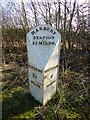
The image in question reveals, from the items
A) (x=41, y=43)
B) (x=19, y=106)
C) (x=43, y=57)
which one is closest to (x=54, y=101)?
(x=19, y=106)

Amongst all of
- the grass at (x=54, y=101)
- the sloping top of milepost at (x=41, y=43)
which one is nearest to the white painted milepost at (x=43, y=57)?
the sloping top of milepost at (x=41, y=43)

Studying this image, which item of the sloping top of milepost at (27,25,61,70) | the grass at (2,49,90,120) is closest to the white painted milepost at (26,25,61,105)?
the sloping top of milepost at (27,25,61,70)

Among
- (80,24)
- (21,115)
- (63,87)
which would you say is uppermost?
(80,24)

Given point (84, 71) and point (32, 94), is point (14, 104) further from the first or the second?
point (84, 71)

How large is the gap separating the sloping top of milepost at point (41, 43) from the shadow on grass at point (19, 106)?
719mm

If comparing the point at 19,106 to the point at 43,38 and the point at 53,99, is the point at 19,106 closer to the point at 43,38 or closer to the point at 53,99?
the point at 53,99

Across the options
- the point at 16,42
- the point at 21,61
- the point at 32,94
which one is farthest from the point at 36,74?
the point at 16,42

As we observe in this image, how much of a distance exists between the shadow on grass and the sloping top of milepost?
2.36ft

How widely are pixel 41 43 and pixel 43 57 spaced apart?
0.85ft

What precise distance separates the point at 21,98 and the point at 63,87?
2.60ft

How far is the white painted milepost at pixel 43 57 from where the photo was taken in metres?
3.97

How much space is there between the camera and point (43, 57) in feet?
13.0

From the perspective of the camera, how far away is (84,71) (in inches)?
233

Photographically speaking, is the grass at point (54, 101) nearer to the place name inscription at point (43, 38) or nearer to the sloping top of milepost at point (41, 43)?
the sloping top of milepost at point (41, 43)
